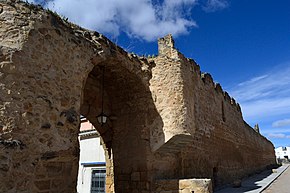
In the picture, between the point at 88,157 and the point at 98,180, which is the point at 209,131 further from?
the point at 88,157

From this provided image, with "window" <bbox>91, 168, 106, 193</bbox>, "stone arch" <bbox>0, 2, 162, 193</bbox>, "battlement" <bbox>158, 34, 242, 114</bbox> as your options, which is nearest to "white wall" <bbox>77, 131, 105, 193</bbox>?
"window" <bbox>91, 168, 106, 193</bbox>

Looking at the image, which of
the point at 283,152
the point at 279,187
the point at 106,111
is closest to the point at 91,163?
the point at 106,111

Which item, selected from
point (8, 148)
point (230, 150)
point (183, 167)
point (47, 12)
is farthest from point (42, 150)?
point (230, 150)

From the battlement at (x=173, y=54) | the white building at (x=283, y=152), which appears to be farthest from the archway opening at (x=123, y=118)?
the white building at (x=283, y=152)

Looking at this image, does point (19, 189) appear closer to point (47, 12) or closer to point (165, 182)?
point (47, 12)

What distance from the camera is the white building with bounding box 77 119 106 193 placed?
1384 centimetres

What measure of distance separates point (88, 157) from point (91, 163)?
1.62 ft

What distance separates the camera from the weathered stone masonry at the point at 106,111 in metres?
3.55

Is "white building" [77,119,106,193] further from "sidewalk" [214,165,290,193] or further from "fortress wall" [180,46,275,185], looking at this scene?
"sidewalk" [214,165,290,193]

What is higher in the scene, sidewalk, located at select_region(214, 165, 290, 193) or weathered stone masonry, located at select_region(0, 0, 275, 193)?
weathered stone masonry, located at select_region(0, 0, 275, 193)

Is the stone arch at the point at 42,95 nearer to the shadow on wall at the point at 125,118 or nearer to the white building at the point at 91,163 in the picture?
the shadow on wall at the point at 125,118

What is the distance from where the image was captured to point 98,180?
45.4ft

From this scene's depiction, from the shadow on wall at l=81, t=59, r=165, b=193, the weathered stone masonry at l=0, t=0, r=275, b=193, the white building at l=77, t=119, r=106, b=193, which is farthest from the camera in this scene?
the white building at l=77, t=119, r=106, b=193

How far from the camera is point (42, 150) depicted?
3.63 metres
